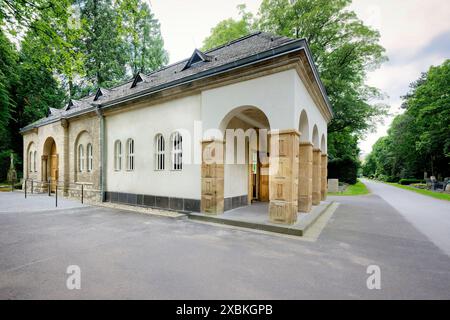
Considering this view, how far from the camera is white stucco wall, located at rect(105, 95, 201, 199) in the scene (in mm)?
8094

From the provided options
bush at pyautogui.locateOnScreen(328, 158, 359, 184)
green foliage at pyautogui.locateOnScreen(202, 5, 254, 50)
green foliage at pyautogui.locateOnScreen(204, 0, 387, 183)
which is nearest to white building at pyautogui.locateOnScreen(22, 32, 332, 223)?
green foliage at pyautogui.locateOnScreen(204, 0, 387, 183)

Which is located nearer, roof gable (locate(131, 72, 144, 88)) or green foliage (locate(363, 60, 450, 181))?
roof gable (locate(131, 72, 144, 88))

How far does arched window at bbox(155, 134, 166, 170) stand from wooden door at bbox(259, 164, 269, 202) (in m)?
5.34

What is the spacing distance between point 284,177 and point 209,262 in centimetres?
331

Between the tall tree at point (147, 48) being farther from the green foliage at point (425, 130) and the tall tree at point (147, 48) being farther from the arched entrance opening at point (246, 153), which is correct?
the green foliage at point (425, 130)

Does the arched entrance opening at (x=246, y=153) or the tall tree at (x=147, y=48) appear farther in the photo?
the tall tree at (x=147, y=48)

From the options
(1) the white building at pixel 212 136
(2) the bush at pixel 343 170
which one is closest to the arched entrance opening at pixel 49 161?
(1) the white building at pixel 212 136

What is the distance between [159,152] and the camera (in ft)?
30.2

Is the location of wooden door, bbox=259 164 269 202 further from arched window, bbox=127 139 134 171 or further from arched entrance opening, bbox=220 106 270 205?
arched window, bbox=127 139 134 171

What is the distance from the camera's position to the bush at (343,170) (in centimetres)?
2583

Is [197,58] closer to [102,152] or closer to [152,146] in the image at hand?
[152,146]

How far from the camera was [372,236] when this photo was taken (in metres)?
5.64

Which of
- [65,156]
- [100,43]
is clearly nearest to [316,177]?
[65,156]

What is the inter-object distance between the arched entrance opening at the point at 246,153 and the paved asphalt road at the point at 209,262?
9.46 feet
